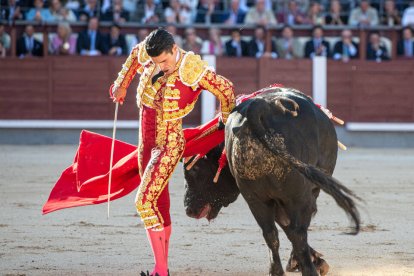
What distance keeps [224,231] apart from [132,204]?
1.32 m

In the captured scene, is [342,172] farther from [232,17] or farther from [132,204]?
[232,17]

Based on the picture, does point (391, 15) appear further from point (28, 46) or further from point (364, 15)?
point (28, 46)

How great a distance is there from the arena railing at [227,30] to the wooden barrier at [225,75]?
8.3 inches

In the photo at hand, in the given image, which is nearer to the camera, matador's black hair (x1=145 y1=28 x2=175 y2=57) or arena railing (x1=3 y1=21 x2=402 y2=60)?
matador's black hair (x1=145 y1=28 x2=175 y2=57)

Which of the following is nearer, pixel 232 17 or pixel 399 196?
pixel 399 196

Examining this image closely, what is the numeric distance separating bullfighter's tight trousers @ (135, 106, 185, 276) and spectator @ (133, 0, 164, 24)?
23.5 feet

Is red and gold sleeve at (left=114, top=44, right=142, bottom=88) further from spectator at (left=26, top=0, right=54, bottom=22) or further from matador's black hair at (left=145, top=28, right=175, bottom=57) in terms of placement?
spectator at (left=26, top=0, right=54, bottom=22)

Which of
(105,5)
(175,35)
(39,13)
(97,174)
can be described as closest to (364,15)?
(175,35)

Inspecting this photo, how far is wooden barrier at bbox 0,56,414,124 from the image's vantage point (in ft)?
37.3

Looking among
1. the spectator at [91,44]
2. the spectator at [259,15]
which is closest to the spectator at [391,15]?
the spectator at [259,15]

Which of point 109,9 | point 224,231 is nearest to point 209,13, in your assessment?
point 109,9

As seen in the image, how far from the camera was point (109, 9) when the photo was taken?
444 inches

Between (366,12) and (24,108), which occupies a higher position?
(366,12)

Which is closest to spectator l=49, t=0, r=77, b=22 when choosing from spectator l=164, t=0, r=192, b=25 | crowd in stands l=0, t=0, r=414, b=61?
crowd in stands l=0, t=0, r=414, b=61
